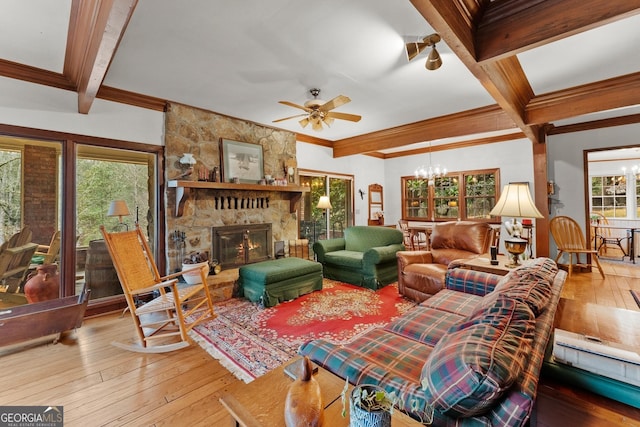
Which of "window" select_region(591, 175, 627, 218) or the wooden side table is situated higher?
"window" select_region(591, 175, 627, 218)

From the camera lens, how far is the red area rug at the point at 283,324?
2395 millimetres

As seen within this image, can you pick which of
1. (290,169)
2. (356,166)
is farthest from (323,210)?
(356,166)

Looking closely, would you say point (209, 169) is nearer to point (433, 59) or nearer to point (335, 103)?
point (335, 103)

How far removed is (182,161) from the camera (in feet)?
12.7

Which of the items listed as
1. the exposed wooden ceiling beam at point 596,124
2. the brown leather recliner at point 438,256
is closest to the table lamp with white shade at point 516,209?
the brown leather recliner at point 438,256

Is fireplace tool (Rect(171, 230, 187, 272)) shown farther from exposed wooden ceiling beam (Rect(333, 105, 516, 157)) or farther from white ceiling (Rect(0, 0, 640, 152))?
exposed wooden ceiling beam (Rect(333, 105, 516, 157))

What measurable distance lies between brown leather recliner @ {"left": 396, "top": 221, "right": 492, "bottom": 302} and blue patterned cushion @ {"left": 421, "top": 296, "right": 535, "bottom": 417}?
2346 millimetres

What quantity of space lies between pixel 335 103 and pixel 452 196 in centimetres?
496

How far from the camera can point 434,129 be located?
4.67m

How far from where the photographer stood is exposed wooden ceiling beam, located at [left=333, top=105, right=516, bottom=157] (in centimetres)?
410

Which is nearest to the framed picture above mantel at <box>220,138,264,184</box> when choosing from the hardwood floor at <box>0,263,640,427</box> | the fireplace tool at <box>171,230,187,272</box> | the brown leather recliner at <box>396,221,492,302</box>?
the fireplace tool at <box>171,230,187,272</box>

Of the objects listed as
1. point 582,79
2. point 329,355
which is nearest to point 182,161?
point 329,355

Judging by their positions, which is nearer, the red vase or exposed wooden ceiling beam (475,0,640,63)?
exposed wooden ceiling beam (475,0,640,63)

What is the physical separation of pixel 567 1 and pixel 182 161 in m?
4.09
